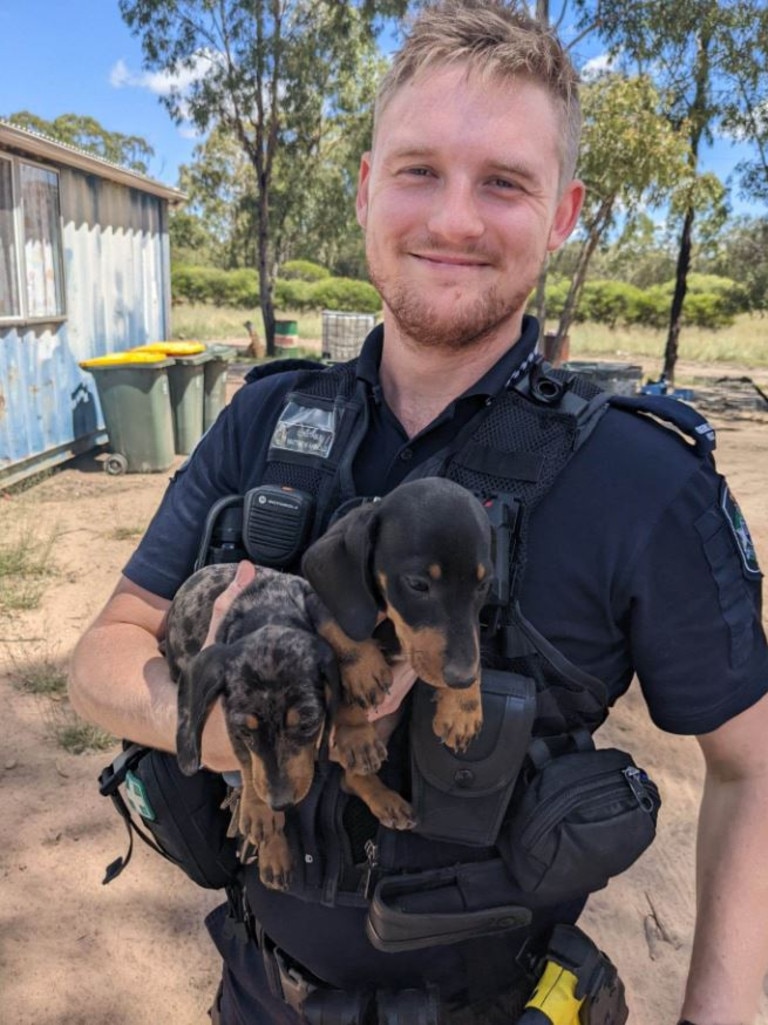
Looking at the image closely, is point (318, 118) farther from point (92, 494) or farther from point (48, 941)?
point (48, 941)

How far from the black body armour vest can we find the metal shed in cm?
836

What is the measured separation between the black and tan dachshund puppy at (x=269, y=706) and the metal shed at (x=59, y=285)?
8268mm

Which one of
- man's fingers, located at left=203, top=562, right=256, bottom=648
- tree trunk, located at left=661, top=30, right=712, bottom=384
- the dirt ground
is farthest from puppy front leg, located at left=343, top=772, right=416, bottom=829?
tree trunk, located at left=661, top=30, right=712, bottom=384

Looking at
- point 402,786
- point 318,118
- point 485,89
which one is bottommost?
point 402,786

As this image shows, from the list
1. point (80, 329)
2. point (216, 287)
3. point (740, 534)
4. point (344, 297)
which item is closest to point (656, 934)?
point (740, 534)

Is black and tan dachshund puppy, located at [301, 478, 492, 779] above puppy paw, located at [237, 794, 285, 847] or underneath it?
above

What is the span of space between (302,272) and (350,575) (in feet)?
168

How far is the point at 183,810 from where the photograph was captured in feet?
5.85

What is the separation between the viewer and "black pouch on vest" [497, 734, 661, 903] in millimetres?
1540

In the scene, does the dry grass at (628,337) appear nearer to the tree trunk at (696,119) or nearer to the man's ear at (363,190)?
the tree trunk at (696,119)

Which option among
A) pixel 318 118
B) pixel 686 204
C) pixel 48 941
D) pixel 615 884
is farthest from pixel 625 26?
pixel 48 941

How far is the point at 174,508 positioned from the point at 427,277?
0.82 metres

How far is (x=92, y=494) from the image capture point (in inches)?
381

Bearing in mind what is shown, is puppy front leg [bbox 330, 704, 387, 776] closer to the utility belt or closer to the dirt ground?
the utility belt
